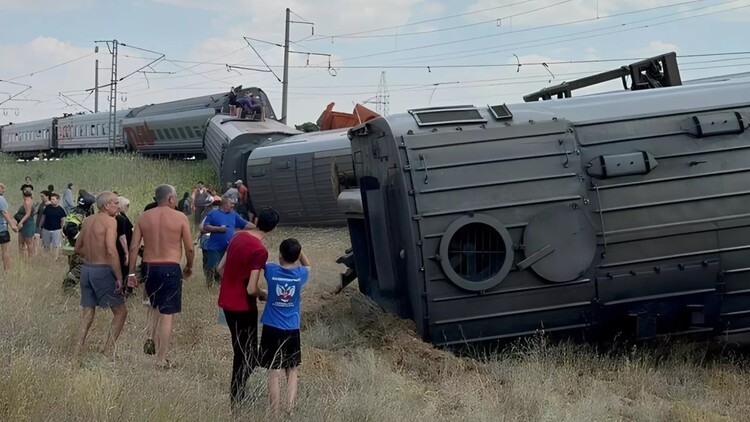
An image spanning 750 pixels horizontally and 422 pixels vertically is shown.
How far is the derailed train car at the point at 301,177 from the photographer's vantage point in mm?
18875

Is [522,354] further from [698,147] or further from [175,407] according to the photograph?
[175,407]

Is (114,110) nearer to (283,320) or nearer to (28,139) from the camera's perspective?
(28,139)

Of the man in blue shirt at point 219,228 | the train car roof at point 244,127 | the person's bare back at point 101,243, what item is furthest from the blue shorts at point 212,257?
the train car roof at point 244,127

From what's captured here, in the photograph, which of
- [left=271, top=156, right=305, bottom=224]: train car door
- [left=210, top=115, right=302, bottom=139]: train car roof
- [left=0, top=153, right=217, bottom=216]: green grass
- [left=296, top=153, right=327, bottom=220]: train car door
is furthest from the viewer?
[left=0, top=153, right=217, bottom=216]: green grass

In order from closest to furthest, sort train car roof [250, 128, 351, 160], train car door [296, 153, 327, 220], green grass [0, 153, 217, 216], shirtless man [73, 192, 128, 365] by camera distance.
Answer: shirtless man [73, 192, 128, 365]
train car roof [250, 128, 351, 160]
train car door [296, 153, 327, 220]
green grass [0, 153, 217, 216]

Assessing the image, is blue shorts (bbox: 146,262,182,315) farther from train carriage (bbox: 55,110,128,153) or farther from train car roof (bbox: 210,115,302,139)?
train carriage (bbox: 55,110,128,153)

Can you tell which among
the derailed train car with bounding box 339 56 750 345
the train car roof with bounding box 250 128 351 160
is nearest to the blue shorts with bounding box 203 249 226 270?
the derailed train car with bounding box 339 56 750 345

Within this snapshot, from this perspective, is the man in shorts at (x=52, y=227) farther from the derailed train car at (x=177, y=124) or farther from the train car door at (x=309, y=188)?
the derailed train car at (x=177, y=124)

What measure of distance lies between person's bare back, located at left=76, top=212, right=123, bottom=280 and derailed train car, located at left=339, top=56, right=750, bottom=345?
2.58m

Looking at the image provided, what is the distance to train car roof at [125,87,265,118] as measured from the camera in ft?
101

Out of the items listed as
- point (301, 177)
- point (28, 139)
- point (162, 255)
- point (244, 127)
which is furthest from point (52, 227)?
point (28, 139)

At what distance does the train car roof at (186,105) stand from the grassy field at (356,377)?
→ 2119 cm

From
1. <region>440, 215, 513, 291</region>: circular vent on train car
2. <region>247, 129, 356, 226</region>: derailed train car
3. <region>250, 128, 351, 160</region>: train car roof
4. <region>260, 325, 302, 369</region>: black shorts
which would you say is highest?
<region>250, 128, 351, 160</region>: train car roof

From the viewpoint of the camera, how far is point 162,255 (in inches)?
300
